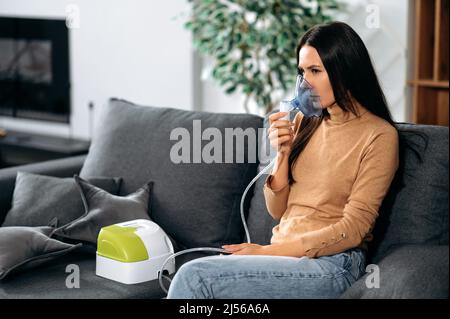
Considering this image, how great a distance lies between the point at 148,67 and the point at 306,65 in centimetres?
287

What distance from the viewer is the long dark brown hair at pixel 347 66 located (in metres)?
2.03

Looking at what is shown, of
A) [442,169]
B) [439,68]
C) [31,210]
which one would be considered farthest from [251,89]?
[442,169]

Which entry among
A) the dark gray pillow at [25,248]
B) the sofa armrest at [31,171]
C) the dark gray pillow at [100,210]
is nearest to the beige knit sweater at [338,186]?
the dark gray pillow at [100,210]

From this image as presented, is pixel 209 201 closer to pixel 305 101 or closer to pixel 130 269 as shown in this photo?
pixel 130 269

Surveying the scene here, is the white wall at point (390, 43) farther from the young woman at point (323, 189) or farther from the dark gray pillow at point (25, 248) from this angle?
the dark gray pillow at point (25, 248)

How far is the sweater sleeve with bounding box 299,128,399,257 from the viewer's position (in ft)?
6.43

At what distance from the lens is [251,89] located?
4.00 m

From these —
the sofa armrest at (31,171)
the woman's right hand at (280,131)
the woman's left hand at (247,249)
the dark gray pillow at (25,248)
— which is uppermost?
the woman's right hand at (280,131)

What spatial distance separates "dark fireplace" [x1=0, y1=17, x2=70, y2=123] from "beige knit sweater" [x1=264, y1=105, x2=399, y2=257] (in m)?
3.33

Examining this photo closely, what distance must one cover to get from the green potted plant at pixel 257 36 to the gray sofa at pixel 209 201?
1251 millimetres

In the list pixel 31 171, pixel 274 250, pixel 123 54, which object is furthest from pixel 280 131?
pixel 123 54

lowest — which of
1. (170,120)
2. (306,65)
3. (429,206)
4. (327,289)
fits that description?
(327,289)

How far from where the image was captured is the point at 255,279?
190 centimetres

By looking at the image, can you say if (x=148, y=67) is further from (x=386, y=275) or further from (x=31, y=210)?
(x=386, y=275)
